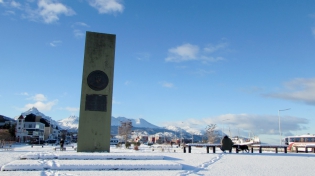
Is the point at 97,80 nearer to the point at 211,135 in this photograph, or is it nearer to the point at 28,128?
the point at 211,135

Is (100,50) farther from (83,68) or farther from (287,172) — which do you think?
(287,172)

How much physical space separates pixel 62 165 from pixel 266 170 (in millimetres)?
8233

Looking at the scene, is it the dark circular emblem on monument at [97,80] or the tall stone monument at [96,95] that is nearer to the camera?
the tall stone monument at [96,95]

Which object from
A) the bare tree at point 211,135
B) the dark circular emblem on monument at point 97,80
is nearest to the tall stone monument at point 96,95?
the dark circular emblem on monument at point 97,80

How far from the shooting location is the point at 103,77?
20812 millimetres

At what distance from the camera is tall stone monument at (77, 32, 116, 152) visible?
20.1 metres

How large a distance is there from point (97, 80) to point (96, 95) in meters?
1.06

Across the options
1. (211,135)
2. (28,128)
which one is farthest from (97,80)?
(28,128)

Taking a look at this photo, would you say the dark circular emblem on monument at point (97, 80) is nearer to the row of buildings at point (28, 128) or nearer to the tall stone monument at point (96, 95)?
the tall stone monument at point (96, 95)

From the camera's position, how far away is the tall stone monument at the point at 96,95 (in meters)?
20.1

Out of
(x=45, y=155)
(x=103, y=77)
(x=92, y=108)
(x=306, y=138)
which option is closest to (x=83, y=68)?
(x=103, y=77)

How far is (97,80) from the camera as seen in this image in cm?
2067

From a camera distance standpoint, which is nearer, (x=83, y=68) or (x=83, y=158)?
(x=83, y=158)

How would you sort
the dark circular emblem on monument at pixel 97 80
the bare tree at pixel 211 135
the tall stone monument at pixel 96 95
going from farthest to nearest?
1. the bare tree at pixel 211 135
2. the dark circular emblem on monument at pixel 97 80
3. the tall stone monument at pixel 96 95
